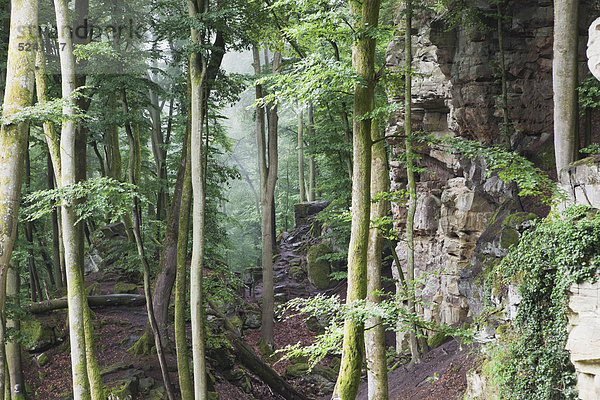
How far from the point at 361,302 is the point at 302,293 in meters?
15.4

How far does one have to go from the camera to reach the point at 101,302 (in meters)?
13.0

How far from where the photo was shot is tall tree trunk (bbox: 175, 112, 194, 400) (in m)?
8.46

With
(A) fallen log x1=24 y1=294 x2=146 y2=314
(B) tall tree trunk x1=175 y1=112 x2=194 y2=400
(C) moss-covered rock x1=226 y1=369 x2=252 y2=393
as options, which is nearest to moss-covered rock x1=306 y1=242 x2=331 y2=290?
(A) fallen log x1=24 y1=294 x2=146 y2=314

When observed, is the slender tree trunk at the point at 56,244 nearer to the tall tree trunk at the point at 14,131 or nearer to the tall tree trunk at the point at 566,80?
the tall tree trunk at the point at 14,131

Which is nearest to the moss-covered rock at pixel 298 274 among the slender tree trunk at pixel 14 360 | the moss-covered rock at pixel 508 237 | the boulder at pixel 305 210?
the boulder at pixel 305 210

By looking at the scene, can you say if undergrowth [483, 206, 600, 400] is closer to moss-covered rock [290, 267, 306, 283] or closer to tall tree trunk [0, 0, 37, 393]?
tall tree trunk [0, 0, 37, 393]

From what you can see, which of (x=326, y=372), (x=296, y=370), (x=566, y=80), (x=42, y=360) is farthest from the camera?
(x=296, y=370)

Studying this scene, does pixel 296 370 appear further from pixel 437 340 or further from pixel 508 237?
pixel 508 237

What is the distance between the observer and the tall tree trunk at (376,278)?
708 centimetres

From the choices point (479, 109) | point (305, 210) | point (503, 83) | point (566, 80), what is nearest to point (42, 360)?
point (566, 80)

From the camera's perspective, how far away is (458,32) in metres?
12.5

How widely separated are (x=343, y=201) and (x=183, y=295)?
7.85 m

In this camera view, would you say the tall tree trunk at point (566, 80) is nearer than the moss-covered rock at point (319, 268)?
Yes

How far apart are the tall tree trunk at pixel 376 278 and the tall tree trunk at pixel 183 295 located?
350 cm
